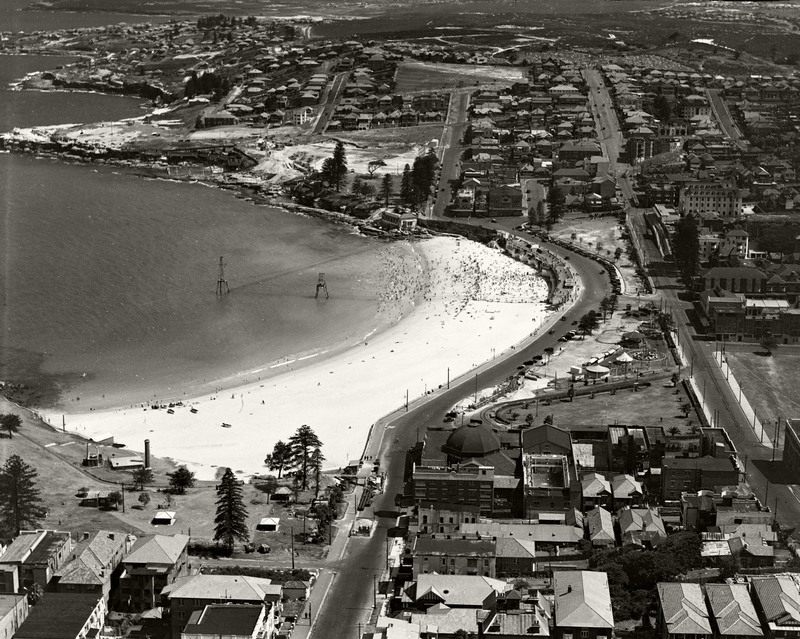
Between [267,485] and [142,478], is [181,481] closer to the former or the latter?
[142,478]

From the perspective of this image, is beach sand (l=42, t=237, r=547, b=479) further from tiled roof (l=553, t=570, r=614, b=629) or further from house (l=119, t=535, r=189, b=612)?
tiled roof (l=553, t=570, r=614, b=629)

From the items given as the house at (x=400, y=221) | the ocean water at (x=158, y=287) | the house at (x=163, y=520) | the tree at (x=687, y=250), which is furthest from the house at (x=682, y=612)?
the house at (x=400, y=221)

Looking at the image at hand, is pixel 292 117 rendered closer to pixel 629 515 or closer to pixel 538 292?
pixel 538 292

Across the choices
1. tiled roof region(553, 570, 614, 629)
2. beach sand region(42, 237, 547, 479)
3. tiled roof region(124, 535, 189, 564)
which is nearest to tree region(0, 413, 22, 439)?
beach sand region(42, 237, 547, 479)

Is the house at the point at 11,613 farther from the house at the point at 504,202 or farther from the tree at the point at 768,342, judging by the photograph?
the house at the point at 504,202

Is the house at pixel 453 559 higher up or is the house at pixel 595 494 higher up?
the house at pixel 453 559

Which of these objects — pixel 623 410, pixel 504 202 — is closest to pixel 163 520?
pixel 623 410
